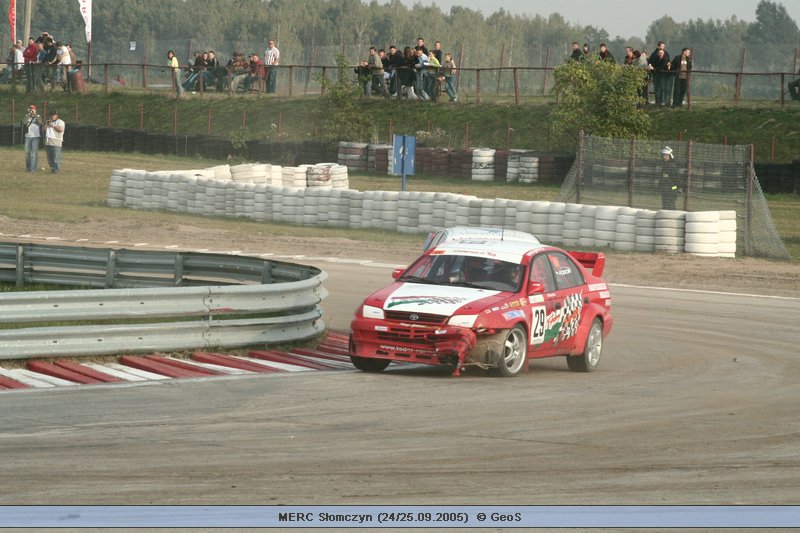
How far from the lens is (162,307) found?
13.2 m

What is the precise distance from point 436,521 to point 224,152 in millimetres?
39117

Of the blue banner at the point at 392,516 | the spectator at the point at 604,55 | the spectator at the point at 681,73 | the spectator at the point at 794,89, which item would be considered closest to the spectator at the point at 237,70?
the spectator at the point at 604,55

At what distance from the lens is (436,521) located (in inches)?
277

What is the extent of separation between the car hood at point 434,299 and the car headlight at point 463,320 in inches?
2.2

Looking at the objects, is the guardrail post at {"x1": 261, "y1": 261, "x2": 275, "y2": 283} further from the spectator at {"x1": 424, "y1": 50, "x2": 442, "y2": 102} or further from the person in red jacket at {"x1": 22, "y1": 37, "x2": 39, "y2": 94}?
the person in red jacket at {"x1": 22, "y1": 37, "x2": 39, "y2": 94}

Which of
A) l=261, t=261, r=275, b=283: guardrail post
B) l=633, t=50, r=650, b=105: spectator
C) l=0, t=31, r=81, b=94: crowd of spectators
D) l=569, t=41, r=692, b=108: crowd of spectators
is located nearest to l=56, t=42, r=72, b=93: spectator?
l=0, t=31, r=81, b=94: crowd of spectators

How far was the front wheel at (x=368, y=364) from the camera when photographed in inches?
515

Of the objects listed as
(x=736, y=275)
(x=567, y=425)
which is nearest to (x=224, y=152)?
(x=736, y=275)

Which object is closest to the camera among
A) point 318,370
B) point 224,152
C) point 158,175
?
point 318,370

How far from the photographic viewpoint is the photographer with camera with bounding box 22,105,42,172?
126 ft

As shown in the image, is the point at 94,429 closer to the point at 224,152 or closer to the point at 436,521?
the point at 436,521

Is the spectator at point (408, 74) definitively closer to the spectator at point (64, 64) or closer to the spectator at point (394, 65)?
the spectator at point (394, 65)

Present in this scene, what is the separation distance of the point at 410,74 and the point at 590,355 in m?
31.5

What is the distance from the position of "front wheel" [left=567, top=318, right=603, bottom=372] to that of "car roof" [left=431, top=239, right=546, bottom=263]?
111 centimetres
